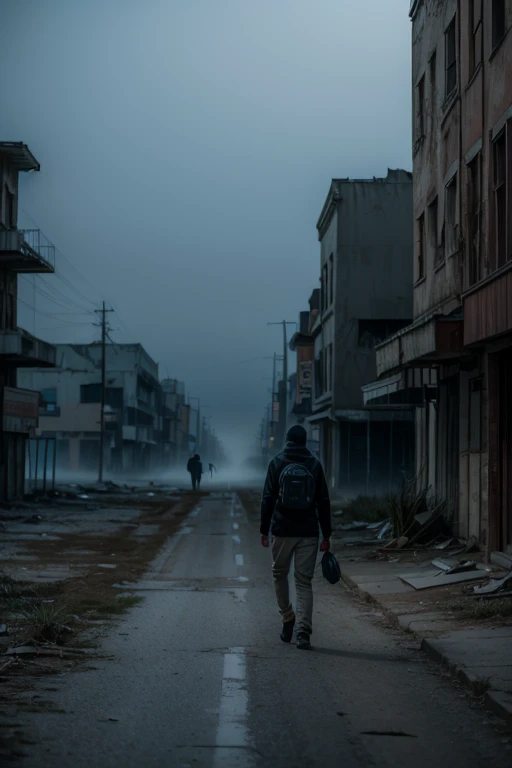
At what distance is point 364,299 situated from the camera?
43031 mm

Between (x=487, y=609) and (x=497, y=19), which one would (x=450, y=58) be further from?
(x=487, y=609)

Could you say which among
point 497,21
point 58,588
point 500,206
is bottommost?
point 58,588

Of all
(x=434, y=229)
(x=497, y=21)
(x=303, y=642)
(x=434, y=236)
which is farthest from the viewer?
(x=434, y=229)

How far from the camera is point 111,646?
349 inches

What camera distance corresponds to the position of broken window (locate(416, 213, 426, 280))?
2178 centimetres

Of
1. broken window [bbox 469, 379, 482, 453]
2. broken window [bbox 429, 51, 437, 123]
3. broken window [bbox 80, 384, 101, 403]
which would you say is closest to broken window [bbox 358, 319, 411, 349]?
broken window [bbox 429, 51, 437, 123]

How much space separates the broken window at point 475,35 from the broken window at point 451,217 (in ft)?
7.75

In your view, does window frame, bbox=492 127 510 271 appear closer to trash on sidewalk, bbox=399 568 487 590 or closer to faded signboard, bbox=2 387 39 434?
trash on sidewalk, bbox=399 568 487 590

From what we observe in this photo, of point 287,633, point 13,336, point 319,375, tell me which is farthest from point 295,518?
point 319,375

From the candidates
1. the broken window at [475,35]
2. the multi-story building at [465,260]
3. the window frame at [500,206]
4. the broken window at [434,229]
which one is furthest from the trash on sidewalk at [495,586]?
the broken window at [434,229]

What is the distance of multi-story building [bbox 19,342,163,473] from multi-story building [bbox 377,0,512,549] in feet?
215

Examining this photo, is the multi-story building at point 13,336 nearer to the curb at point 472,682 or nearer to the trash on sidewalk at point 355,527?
the trash on sidewalk at point 355,527

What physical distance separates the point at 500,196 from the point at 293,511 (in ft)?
23.8

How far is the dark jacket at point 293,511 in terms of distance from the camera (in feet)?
30.8
